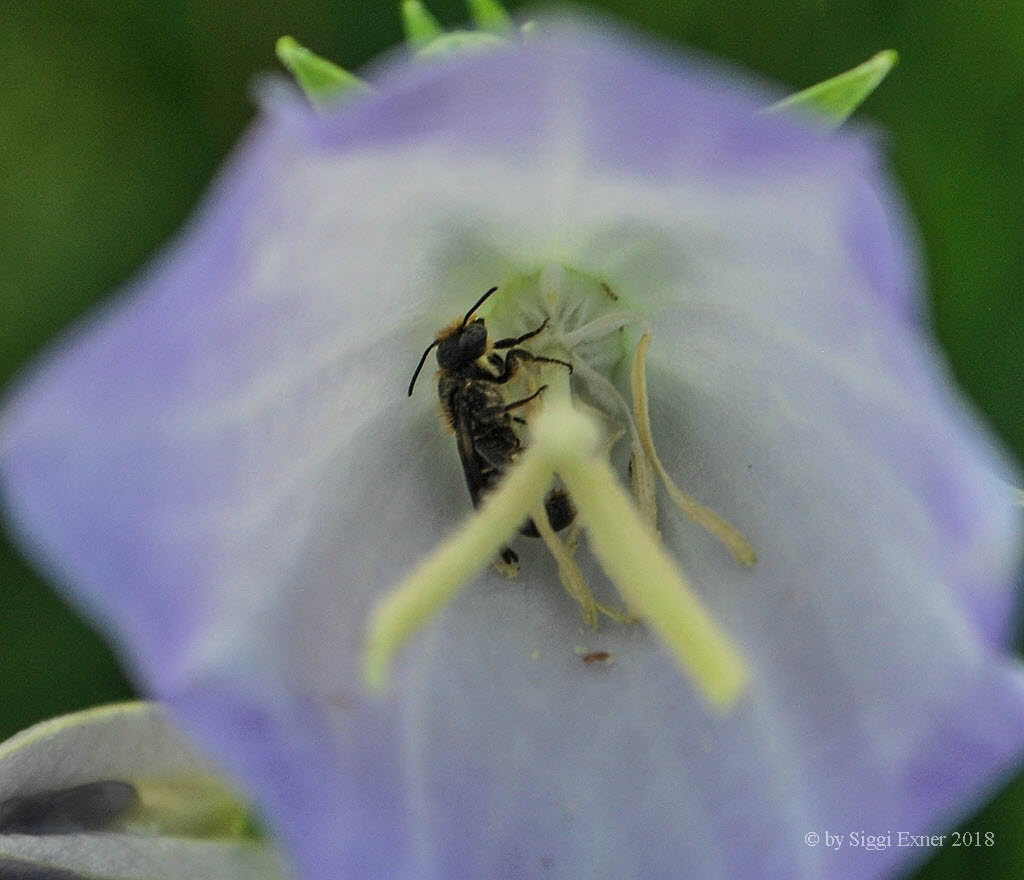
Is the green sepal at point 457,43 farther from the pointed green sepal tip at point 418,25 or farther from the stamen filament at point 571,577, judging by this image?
the stamen filament at point 571,577

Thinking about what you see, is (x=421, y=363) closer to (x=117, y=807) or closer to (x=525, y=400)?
(x=525, y=400)

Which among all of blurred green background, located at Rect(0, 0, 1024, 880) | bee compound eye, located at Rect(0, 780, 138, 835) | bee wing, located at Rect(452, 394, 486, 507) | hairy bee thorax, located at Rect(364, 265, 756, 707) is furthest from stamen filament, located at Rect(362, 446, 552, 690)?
blurred green background, located at Rect(0, 0, 1024, 880)

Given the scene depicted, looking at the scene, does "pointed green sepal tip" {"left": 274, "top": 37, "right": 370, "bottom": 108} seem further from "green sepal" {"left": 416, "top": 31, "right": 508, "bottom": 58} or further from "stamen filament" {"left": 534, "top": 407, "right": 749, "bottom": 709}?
"stamen filament" {"left": 534, "top": 407, "right": 749, "bottom": 709}

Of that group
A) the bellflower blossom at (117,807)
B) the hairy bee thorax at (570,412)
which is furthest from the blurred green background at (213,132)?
the hairy bee thorax at (570,412)

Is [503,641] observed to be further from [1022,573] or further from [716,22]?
[716,22]

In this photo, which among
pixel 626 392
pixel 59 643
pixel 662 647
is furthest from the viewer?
pixel 59 643

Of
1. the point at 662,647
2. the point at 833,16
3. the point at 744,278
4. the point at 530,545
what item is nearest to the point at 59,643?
the point at 530,545

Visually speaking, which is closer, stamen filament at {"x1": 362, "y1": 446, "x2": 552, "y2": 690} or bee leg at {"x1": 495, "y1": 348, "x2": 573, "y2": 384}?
stamen filament at {"x1": 362, "y1": 446, "x2": 552, "y2": 690}
